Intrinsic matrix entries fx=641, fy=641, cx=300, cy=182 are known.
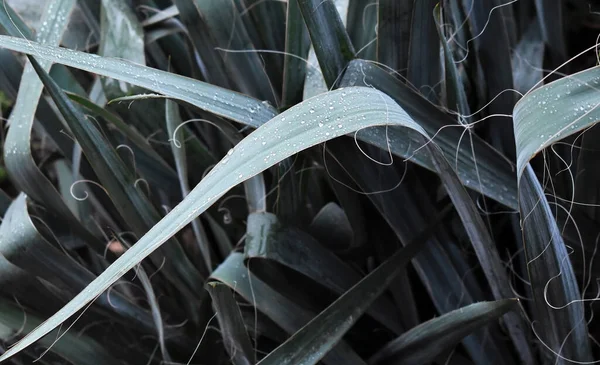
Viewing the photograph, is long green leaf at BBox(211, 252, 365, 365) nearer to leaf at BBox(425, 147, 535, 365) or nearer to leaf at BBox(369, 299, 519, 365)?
leaf at BBox(369, 299, 519, 365)

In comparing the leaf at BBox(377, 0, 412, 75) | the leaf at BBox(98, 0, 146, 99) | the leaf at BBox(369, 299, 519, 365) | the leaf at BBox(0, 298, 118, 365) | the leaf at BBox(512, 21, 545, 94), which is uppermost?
the leaf at BBox(98, 0, 146, 99)

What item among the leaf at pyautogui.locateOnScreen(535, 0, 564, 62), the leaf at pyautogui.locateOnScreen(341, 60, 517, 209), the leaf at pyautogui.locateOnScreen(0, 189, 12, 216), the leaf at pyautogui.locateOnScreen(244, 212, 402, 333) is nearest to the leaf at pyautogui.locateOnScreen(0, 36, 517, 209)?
the leaf at pyautogui.locateOnScreen(341, 60, 517, 209)

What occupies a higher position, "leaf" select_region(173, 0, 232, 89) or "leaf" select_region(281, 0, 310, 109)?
"leaf" select_region(173, 0, 232, 89)

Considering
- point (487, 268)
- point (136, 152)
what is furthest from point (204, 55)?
point (487, 268)

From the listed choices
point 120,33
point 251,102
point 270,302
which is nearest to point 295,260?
point 270,302

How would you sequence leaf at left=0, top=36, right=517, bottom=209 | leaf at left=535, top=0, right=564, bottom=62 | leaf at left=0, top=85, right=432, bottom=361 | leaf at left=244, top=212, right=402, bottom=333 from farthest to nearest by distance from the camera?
1. leaf at left=535, top=0, right=564, bottom=62
2. leaf at left=244, top=212, right=402, bottom=333
3. leaf at left=0, top=36, right=517, bottom=209
4. leaf at left=0, top=85, right=432, bottom=361

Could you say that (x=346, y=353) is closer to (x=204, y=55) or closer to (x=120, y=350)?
(x=120, y=350)

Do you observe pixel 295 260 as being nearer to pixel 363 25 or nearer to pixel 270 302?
pixel 270 302

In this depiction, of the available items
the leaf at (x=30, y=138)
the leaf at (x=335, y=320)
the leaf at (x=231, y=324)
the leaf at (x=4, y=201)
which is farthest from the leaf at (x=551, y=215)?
the leaf at (x=4, y=201)

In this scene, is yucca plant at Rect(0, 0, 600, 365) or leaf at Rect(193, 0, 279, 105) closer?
yucca plant at Rect(0, 0, 600, 365)
